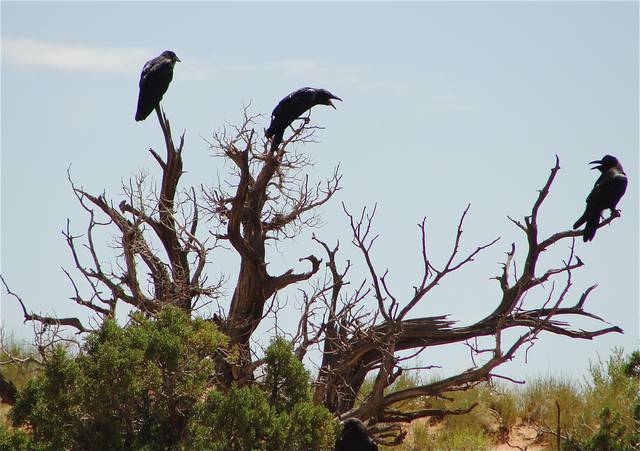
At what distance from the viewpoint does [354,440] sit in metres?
7.35

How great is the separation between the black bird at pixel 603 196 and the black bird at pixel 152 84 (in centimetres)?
506

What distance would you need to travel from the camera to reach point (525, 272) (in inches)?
416

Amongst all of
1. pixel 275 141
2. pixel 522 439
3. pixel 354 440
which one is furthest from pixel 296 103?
pixel 522 439

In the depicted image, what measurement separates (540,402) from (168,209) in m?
6.42

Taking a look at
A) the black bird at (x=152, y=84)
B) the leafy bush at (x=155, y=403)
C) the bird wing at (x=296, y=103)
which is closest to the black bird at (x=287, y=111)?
the bird wing at (x=296, y=103)

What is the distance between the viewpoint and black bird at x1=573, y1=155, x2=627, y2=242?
10078mm

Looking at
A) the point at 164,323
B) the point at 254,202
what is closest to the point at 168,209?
the point at 254,202

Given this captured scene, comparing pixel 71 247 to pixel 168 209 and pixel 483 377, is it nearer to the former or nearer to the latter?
pixel 168 209

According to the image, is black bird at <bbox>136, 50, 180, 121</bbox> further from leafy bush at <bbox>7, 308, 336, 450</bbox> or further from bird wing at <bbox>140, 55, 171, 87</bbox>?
A: leafy bush at <bbox>7, 308, 336, 450</bbox>

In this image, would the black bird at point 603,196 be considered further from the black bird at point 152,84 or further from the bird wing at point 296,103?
the black bird at point 152,84

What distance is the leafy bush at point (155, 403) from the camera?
303 inches

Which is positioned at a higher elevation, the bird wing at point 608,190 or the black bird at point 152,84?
the black bird at point 152,84

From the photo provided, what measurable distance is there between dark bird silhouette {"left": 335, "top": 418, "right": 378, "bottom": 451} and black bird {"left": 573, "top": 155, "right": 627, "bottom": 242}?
12.7 feet

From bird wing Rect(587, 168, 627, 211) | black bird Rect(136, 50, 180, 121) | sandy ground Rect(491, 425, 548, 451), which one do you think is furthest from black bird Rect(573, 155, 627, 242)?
black bird Rect(136, 50, 180, 121)
